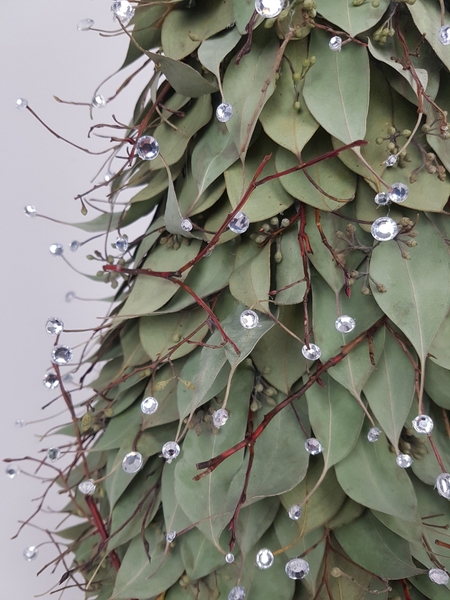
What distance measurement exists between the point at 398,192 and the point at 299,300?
66mm

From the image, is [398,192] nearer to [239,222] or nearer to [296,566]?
[239,222]

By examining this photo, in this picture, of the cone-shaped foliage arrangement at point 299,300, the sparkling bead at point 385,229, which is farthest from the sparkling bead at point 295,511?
the sparkling bead at point 385,229

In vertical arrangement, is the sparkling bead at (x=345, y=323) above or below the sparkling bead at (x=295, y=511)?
above

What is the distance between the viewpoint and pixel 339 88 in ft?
0.93

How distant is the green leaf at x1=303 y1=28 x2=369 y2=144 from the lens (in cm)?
28

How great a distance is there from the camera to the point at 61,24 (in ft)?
1.93

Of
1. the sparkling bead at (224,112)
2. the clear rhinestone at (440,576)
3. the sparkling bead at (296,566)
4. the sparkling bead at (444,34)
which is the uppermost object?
the sparkling bead at (224,112)

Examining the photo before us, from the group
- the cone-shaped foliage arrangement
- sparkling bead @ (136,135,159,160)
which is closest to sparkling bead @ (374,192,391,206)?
the cone-shaped foliage arrangement

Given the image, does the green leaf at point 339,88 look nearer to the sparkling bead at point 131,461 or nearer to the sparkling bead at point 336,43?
the sparkling bead at point 336,43

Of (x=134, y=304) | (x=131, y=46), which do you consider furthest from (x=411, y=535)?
(x=131, y=46)

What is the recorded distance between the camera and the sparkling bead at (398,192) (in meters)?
0.26

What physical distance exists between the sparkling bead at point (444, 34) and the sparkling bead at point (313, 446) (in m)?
0.19


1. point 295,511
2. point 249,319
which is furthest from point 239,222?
point 295,511

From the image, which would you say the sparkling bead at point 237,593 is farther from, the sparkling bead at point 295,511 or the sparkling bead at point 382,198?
the sparkling bead at point 382,198
